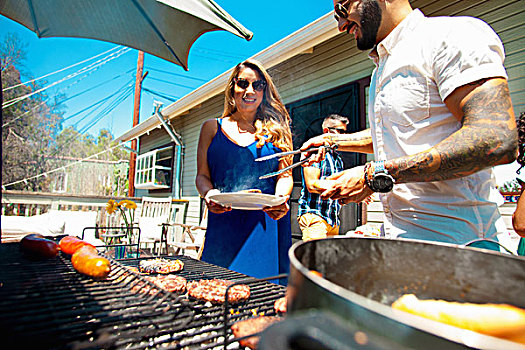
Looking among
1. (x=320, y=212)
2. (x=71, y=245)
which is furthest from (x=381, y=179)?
(x=320, y=212)

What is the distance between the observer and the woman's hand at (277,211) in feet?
6.63

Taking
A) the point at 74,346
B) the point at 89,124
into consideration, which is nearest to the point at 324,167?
the point at 74,346

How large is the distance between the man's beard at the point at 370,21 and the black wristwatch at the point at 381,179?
2.56ft

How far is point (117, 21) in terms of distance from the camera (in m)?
3.32

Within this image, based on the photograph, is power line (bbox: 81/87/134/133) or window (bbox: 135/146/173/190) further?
power line (bbox: 81/87/134/133)

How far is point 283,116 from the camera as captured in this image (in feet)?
8.07

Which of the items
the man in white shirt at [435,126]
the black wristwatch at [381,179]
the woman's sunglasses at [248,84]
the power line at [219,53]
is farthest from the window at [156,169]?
the black wristwatch at [381,179]

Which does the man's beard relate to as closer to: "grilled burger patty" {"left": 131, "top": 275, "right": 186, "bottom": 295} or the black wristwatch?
the black wristwatch

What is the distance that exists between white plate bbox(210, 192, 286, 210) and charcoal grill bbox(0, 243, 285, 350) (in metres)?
0.57

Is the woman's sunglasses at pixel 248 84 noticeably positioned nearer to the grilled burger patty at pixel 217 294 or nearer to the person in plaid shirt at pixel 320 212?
the person in plaid shirt at pixel 320 212

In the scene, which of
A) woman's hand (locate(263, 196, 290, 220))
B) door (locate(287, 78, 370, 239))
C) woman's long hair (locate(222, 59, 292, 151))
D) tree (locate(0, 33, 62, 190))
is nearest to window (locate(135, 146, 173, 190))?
door (locate(287, 78, 370, 239))

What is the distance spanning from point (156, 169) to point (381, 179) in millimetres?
10471

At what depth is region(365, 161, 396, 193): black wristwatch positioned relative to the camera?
1.01m

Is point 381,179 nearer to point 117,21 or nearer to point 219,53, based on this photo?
point 117,21
